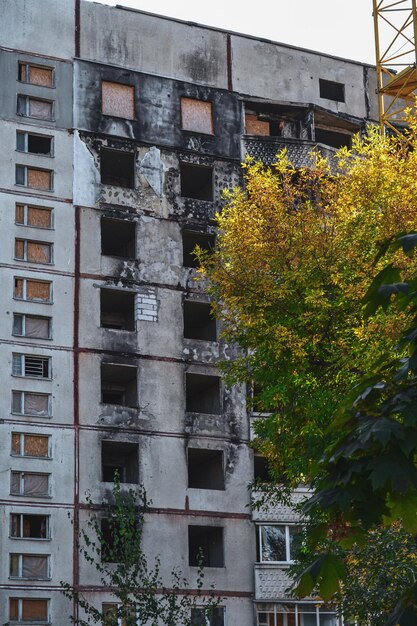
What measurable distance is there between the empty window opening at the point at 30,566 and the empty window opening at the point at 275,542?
26.4 ft

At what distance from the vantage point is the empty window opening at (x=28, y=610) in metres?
41.1

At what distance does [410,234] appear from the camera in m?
6.20

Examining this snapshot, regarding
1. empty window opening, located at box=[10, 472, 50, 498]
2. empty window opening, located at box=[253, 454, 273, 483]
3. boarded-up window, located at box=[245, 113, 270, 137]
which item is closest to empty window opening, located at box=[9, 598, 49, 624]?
empty window opening, located at box=[10, 472, 50, 498]

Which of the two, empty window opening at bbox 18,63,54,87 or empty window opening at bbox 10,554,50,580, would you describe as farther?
empty window opening at bbox 18,63,54,87

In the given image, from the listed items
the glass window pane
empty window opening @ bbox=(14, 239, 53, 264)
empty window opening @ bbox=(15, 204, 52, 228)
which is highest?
empty window opening @ bbox=(15, 204, 52, 228)

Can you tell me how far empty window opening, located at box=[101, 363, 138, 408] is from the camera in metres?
45.5

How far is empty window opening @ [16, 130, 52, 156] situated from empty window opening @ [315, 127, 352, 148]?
1239 cm

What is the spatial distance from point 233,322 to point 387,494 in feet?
88.2

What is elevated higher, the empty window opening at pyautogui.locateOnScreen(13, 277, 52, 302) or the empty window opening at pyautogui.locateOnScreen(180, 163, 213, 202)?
the empty window opening at pyautogui.locateOnScreen(180, 163, 213, 202)

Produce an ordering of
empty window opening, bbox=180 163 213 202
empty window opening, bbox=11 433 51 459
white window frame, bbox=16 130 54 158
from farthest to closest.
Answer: empty window opening, bbox=180 163 213 202, white window frame, bbox=16 130 54 158, empty window opening, bbox=11 433 51 459

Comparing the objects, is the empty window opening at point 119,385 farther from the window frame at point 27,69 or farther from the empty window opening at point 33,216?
the window frame at point 27,69

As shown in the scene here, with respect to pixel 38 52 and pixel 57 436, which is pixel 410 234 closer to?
pixel 57 436

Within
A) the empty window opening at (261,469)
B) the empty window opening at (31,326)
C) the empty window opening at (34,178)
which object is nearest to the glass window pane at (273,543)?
the empty window opening at (261,469)

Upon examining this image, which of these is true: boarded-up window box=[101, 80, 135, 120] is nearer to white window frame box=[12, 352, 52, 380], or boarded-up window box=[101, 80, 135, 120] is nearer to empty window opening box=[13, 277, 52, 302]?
empty window opening box=[13, 277, 52, 302]
